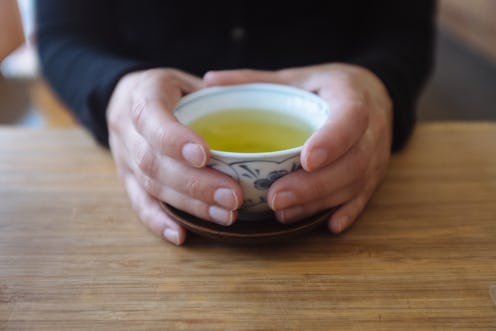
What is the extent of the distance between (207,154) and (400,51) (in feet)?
1.70

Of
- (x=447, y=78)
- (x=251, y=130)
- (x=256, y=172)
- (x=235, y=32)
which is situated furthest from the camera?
(x=447, y=78)

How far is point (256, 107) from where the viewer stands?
580mm

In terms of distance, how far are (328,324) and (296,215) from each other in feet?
0.39

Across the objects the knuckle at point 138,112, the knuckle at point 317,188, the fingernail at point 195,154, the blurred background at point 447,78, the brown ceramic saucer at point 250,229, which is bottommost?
the blurred background at point 447,78

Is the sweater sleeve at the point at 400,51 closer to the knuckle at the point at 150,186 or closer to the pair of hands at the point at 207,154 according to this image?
the pair of hands at the point at 207,154

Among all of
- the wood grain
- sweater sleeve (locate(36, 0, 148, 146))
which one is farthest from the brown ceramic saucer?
the wood grain

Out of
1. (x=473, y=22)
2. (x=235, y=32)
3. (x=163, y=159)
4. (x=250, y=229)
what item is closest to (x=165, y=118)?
(x=163, y=159)

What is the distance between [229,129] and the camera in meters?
0.56

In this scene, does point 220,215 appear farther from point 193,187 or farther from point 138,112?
point 138,112

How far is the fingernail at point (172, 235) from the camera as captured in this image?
51 centimetres

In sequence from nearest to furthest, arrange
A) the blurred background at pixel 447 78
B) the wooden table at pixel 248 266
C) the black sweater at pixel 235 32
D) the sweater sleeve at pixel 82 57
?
the wooden table at pixel 248 266
the sweater sleeve at pixel 82 57
the black sweater at pixel 235 32
the blurred background at pixel 447 78

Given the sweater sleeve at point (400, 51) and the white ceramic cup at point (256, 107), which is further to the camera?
the sweater sleeve at point (400, 51)

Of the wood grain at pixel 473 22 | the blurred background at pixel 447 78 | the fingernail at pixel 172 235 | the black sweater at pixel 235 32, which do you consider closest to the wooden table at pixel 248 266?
the fingernail at pixel 172 235

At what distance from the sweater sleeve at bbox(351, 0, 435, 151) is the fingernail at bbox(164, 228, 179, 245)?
1.21 feet
